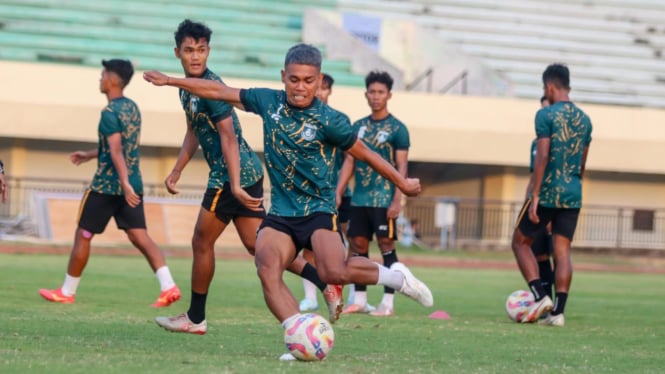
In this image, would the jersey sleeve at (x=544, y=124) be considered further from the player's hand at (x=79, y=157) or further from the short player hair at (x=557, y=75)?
the player's hand at (x=79, y=157)

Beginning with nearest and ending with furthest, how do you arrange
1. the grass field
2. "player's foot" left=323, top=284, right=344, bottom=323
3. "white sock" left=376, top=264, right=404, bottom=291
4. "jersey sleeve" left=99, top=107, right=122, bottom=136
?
the grass field < "white sock" left=376, top=264, right=404, bottom=291 < "player's foot" left=323, top=284, right=344, bottom=323 < "jersey sleeve" left=99, top=107, right=122, bottom=136

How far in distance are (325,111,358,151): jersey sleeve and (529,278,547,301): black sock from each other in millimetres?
4522

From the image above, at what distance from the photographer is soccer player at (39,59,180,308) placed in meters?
12.6

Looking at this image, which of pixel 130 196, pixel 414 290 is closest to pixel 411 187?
pixel 414 290

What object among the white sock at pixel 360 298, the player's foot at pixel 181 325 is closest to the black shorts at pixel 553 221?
the white sock at pixel 360 298

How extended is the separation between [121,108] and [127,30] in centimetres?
2125

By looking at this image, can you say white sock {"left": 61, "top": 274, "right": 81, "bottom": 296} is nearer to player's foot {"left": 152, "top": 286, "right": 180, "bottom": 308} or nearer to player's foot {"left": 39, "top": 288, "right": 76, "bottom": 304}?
player's foot {"left": 39, "top": 288, "right": 76, "bottom": 304}

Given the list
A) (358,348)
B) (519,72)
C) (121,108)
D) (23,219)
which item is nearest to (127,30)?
(23,219)

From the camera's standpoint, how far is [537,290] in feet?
40.4

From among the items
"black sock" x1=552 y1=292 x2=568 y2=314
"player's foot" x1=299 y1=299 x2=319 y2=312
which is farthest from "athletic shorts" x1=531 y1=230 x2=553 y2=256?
"player's foot" x1=299 y1=299 x2=319 y2=312

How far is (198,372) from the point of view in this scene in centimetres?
714

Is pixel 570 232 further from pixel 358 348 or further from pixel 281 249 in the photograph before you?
pixel 281 249

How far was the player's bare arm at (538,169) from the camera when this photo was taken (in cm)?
1223

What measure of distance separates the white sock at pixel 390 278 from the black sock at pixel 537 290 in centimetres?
373
